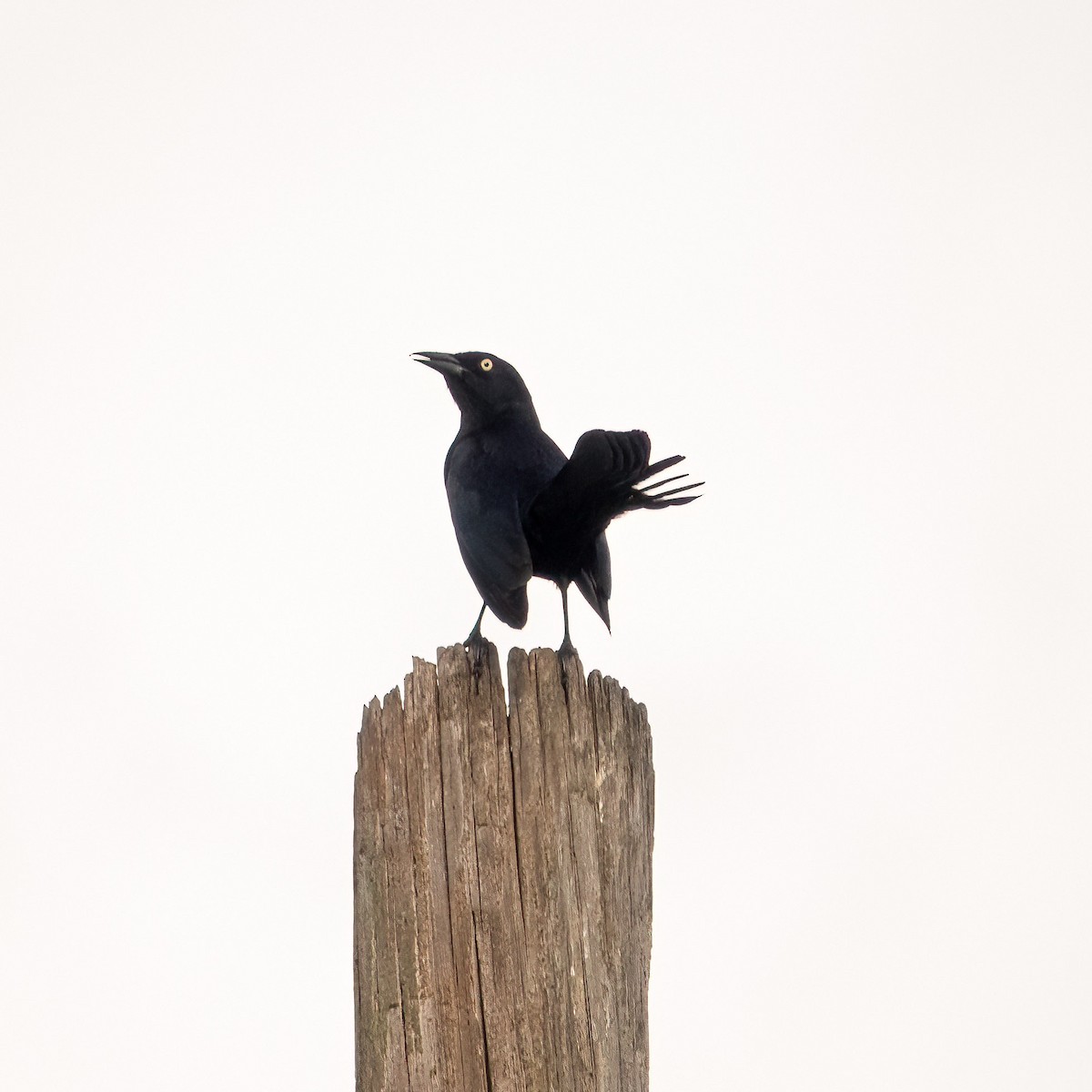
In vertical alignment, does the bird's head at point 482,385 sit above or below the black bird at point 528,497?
above

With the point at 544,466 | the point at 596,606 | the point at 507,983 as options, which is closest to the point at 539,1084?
the point at 507,983

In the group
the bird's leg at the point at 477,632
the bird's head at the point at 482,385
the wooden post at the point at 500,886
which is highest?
the bird's head at the point at 482,385

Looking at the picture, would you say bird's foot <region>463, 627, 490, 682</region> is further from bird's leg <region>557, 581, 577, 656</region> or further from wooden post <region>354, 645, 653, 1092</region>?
bird's leg <region>557, 581, 577, 656</region>

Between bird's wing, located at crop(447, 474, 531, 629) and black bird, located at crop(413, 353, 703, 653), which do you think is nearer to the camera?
black bird, located at crop(413, 353, 703, 653)

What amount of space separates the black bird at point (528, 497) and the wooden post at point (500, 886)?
0.54 metres

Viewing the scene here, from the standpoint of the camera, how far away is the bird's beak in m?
5.16

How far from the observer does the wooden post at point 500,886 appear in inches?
124

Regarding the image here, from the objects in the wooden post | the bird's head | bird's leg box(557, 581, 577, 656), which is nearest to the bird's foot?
the wooden post

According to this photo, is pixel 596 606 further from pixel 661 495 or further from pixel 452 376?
pixel 452 376

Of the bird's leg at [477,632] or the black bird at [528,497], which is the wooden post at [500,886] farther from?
the bird's leg at [477,632]

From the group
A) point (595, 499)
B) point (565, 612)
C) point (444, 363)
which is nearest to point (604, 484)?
point (595, 499)

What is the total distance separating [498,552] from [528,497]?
0.78 ft

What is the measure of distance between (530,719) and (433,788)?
31 centimetres

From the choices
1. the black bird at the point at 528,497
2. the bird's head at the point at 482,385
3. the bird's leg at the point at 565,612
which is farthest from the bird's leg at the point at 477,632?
the bird's head at the point at 482,385
